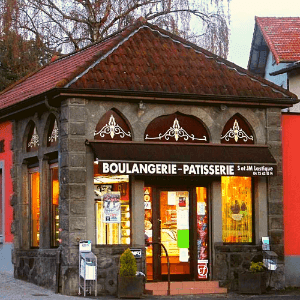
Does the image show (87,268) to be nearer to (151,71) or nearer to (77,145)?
(77,145)

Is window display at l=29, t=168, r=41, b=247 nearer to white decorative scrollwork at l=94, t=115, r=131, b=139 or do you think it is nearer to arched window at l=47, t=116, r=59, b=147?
arched window at l=47, t=116, r=59, b=147

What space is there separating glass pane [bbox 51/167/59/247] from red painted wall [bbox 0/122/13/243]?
2.11 metres

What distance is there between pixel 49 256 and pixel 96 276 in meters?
1.67

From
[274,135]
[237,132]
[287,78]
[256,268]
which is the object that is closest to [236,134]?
[237,132]

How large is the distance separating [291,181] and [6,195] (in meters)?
7.15

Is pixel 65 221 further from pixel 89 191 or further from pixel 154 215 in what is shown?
pixel 154 215

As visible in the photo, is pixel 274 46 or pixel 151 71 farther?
pixel 274 46

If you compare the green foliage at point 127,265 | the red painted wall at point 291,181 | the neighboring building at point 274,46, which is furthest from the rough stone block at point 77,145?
Result: the neighboring building at point 274,46

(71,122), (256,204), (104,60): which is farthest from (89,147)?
(256,204)

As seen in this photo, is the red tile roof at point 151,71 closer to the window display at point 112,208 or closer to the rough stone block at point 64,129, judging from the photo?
the rough stone block at point 64,129

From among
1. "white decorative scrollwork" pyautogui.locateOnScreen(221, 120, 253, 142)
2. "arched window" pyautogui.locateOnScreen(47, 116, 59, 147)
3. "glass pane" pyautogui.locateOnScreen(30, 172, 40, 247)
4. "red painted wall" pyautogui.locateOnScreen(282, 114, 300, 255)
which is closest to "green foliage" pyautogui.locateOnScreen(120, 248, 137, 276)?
"arched window" pyautogui.locateOnScreen(47, 116, 59, 147)

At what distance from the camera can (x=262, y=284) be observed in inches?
845

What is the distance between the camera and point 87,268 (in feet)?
67.1

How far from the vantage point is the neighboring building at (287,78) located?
23156mm
